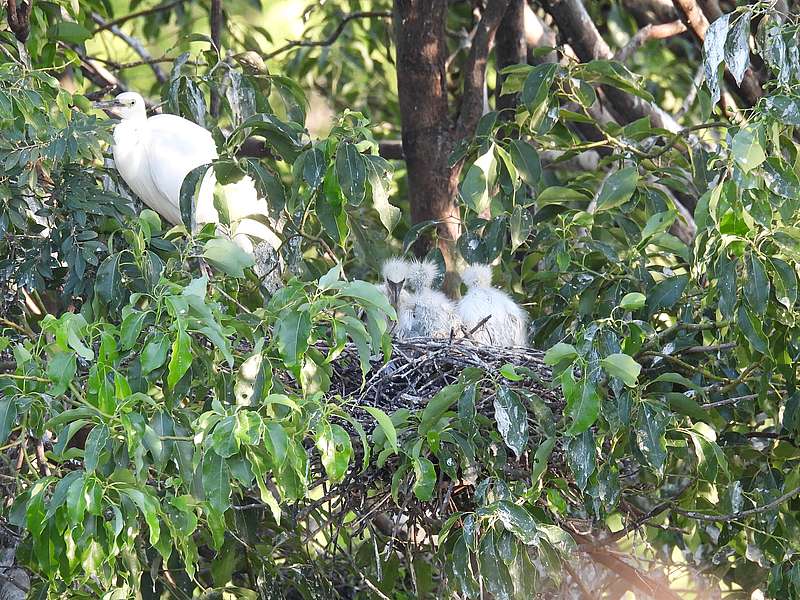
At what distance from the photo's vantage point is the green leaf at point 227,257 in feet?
7.83

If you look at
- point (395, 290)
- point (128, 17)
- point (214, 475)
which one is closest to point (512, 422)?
point (214, 475)

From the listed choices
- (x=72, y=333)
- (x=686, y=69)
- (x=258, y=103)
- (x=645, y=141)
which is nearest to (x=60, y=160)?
(x=258, y=103)

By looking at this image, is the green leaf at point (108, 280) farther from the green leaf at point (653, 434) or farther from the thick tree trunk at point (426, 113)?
the thick tree trunk at point (426, 113)

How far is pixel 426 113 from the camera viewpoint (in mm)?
4176

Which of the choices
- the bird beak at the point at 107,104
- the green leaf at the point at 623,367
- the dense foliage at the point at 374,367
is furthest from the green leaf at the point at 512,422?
the bird beak at the point at 107,104

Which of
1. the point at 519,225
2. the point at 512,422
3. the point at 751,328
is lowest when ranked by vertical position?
the point at 512,422

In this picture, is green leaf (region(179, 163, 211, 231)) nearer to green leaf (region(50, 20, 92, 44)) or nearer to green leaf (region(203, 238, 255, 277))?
green leaf (region(203, 238, 255, 277))

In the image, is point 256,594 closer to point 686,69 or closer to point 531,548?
point 531,548

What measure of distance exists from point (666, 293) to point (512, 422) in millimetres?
703

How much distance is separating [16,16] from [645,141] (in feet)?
6.70

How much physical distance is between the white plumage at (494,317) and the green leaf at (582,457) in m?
1.03

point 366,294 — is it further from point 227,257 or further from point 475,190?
point 475,190

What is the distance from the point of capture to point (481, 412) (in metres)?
2.93

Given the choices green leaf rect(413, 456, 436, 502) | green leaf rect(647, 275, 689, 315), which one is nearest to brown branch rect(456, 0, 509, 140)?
green leaf rect(647, 275, 689, 315)
